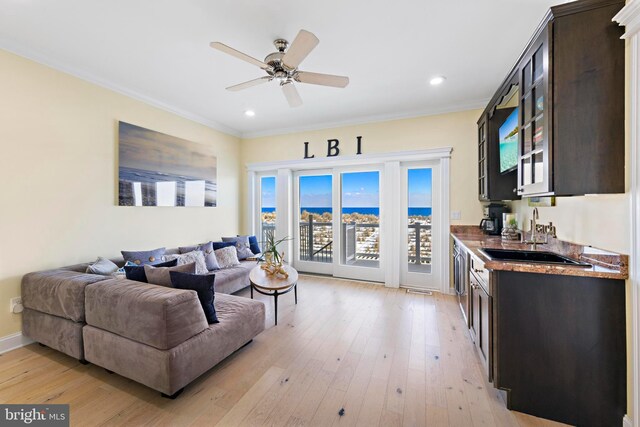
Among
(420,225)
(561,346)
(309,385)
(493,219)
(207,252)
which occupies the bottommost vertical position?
(309,385)

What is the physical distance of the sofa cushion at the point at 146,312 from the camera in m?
1.77

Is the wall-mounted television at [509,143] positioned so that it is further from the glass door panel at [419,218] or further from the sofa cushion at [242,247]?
the sofa cushion at [242,247]

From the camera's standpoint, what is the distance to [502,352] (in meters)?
1.73

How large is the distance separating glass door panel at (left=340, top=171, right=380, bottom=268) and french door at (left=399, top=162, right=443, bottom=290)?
18.1 inches

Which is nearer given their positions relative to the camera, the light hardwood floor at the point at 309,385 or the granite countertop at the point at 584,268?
the granite countertop at the point at 584,268

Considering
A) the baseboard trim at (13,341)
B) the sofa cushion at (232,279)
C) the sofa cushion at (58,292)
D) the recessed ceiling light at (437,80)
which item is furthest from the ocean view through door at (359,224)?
the baseboard trim at (13,341)

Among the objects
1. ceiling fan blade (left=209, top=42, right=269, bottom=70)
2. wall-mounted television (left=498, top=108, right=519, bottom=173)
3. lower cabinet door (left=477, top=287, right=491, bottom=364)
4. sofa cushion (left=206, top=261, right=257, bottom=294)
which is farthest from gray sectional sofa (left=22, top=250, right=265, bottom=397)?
wall-mounted television (left=498, top=108, right=519, bottom=173)

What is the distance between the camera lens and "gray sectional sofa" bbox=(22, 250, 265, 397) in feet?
5.84

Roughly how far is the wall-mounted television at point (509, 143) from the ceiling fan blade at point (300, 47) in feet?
6.28

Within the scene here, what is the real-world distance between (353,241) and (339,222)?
432 millimetres

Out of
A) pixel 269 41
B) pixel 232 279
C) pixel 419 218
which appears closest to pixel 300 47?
pixel 269 41

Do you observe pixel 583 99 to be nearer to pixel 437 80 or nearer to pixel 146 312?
pixel 437 80

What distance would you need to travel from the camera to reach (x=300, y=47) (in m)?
1.97

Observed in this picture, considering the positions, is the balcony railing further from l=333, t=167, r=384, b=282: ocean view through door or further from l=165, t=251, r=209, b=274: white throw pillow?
l=165, t=251, r=209, b=274: white throw pillow
